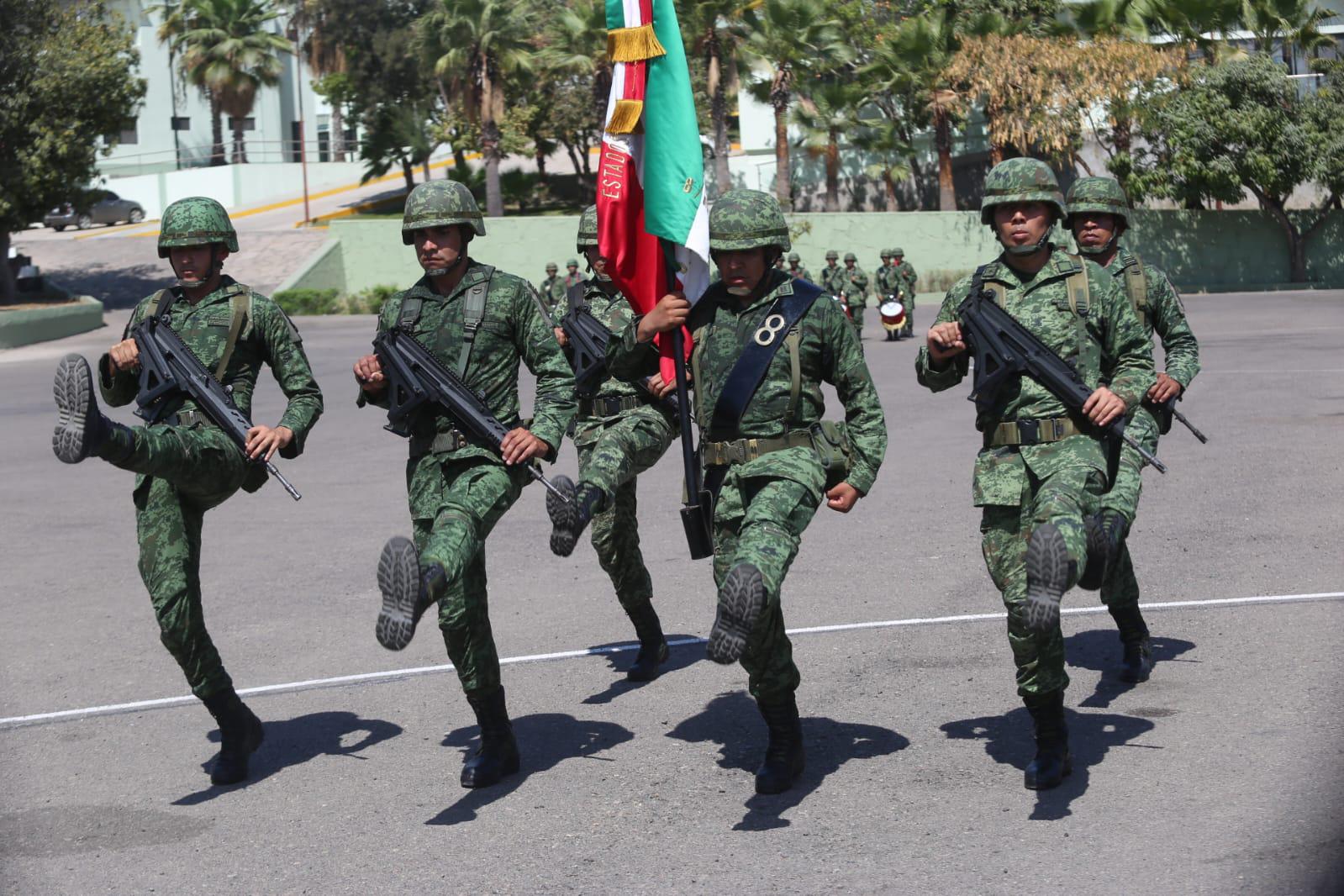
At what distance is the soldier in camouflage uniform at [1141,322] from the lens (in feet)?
24.3

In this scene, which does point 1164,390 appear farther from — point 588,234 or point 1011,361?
point 588,234

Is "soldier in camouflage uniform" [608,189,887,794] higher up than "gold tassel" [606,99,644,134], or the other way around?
"gold tassel" [606,99,644,134]

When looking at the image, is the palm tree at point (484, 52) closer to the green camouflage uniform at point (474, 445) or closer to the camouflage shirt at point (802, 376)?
the green camouflage uniform at point (474, 445)

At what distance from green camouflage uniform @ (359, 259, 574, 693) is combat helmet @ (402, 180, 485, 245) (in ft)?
0.79

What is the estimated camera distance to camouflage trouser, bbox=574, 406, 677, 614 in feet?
25.3

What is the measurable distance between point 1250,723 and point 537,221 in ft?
136

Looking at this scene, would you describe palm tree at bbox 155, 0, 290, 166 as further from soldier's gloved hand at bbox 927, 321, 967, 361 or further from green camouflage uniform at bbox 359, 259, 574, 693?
soldier's gloved hand at bbox 927, 321, 967, 361

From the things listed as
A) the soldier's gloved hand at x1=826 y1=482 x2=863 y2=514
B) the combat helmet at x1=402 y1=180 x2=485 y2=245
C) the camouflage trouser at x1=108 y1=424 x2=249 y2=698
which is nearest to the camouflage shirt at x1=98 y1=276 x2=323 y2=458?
the camouflage trouser at x1=108 y1=424 x2=249 y2=698

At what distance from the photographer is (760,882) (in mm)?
5105

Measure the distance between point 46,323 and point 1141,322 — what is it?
35.0m

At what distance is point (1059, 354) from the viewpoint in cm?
617

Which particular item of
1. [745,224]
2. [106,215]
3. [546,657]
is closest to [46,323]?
[106,215]

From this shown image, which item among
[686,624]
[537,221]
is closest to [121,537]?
[686,624]

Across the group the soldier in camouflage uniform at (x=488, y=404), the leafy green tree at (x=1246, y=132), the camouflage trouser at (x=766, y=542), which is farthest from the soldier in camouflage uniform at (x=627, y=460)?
the leafy green tree at (x=1246, y=132)
